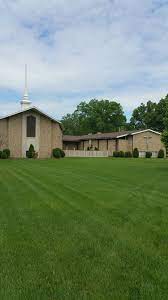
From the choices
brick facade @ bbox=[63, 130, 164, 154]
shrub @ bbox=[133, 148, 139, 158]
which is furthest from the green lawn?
brick facade @ bbox=[63, 130, 164, 154]

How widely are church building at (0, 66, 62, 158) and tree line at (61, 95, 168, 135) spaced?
136ft

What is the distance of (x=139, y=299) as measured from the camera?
4297mm

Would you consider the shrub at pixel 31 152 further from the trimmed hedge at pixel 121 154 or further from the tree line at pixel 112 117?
the tree line at pixel 112 117

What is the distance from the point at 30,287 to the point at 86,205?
19.0 ft

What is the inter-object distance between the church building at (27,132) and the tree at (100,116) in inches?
1731

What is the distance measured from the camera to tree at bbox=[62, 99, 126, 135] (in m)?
94.8

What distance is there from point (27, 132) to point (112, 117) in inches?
1884

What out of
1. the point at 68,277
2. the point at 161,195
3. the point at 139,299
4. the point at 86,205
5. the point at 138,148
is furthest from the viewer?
the point at 138,148

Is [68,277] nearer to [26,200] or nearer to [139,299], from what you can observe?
[139,299]

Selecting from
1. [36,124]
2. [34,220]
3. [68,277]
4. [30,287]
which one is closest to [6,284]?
[30,287]

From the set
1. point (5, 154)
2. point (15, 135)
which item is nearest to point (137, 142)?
point (15, 135)

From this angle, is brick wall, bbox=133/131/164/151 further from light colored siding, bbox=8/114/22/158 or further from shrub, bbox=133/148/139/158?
light colored siding, bbox=8/114/22/158

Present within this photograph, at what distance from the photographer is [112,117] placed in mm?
95188

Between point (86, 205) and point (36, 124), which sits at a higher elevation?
point (36, 124)
